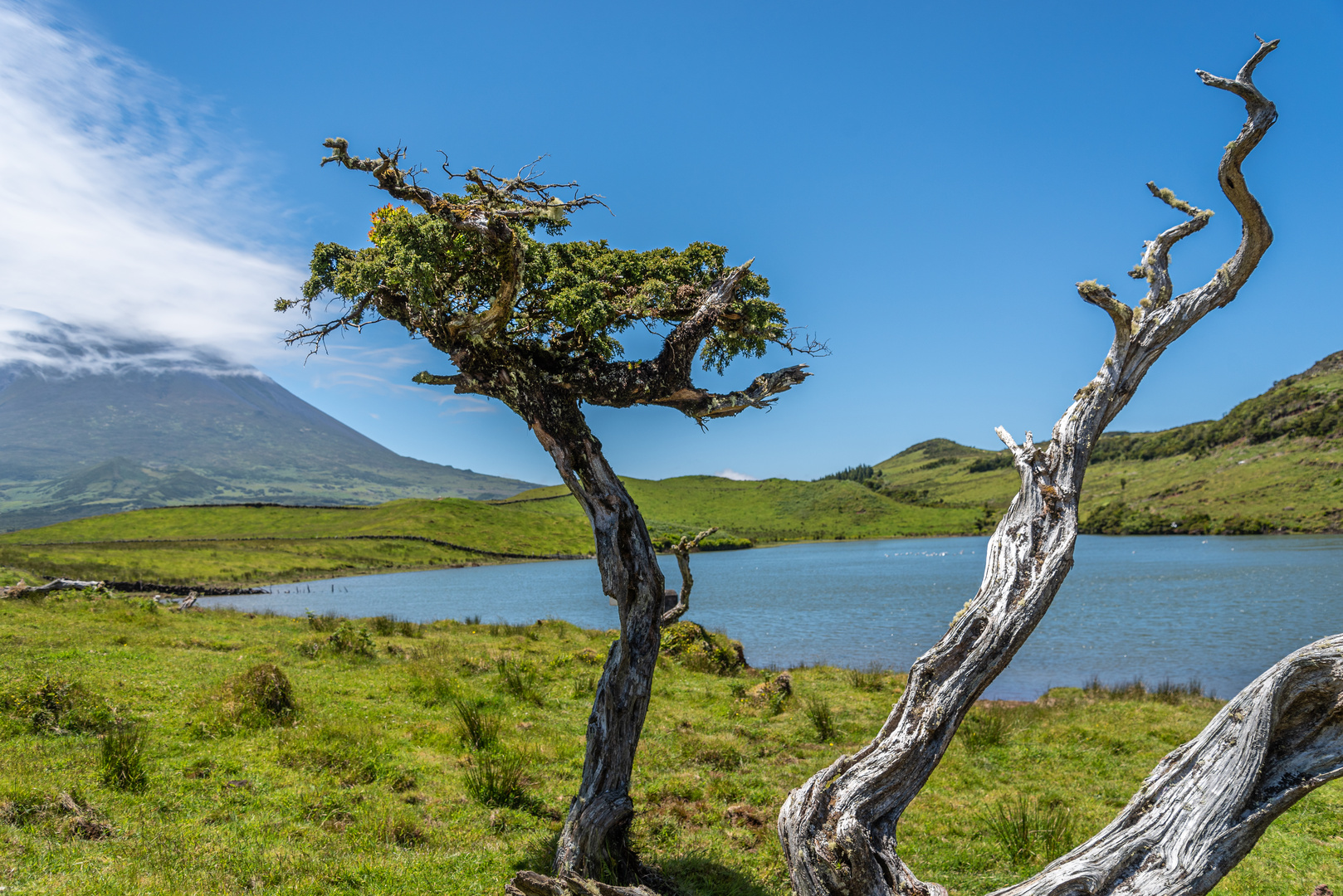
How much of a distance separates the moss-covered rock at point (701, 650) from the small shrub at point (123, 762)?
12936mm

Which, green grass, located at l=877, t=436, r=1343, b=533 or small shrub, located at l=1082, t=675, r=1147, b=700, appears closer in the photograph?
small shrub, located at l=1082, t=675, r=1147, b=700

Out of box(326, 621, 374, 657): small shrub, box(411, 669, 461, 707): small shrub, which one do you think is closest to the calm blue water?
box(411, 669, 461, 707): small shrub

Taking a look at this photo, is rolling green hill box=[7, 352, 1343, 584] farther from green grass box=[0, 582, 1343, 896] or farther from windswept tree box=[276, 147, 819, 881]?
windswept tree box=[276, 147, 819, 881]

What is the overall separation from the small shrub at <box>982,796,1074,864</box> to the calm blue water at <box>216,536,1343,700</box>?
1150cm

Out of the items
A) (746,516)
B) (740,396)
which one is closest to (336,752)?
(740,396)

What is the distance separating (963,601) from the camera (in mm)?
38438

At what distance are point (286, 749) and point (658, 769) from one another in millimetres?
5354

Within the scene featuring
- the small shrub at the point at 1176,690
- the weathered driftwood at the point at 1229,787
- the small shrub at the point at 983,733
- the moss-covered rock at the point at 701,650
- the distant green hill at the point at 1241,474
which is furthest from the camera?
the distant green hill at the point at 1241,474

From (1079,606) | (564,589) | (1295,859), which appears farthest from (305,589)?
(1295,859)

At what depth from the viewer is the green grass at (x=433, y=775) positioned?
21.1ft

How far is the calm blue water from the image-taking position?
2341cm

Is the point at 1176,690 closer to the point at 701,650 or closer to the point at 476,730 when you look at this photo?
the point at 701,650

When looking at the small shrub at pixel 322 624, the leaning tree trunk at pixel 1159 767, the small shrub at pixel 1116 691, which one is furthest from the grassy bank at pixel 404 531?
the small shrub at pixel 1116 691

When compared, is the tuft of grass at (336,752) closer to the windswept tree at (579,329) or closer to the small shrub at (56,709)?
Answer: the small shrub at (56,709)
